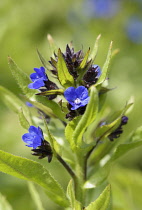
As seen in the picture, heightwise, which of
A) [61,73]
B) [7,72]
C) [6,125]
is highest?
[61,73]

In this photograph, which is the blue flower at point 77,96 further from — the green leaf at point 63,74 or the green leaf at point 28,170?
the green leaf at point 28,170

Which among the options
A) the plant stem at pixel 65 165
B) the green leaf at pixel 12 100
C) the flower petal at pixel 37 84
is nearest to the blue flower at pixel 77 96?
the flower petal at pixel 37 84

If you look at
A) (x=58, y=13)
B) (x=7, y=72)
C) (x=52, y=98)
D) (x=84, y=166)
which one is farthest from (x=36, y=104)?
(x=58, y=13)

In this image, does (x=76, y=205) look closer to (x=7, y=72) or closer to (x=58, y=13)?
(x=7, y=72)

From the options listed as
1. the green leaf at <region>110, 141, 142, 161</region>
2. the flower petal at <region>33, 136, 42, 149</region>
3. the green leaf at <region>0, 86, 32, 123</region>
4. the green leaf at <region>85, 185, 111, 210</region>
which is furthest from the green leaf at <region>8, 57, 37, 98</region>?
the green leaf at <region>85, 185, 111, 210</region>

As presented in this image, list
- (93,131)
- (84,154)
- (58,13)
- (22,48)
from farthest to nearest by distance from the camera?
(58,13) < (22,48) < (93,131) < (84,154)

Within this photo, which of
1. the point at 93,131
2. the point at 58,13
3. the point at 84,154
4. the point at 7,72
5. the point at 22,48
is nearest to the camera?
the point at 84,154

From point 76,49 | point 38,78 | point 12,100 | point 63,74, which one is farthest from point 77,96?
point 76,49
